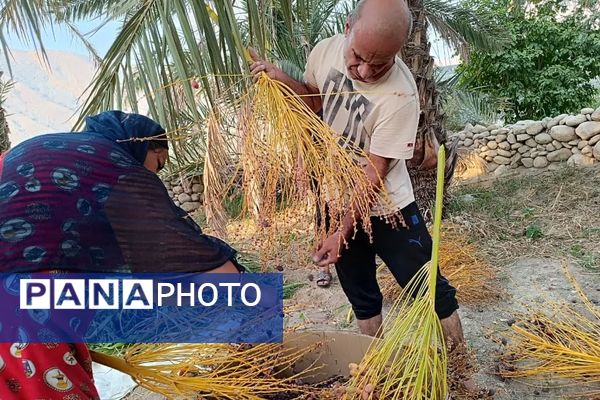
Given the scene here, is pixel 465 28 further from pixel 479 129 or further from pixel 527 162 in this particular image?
pixel 527 162

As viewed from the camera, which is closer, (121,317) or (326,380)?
(121,317)

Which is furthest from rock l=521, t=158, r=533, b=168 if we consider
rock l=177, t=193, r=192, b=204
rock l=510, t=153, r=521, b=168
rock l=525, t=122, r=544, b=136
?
rock l=177, t=193, r=192, b=204

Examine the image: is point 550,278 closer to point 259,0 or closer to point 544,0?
point 259,0

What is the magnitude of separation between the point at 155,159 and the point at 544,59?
8439mm

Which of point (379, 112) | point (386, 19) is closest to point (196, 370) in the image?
point (379, 112)

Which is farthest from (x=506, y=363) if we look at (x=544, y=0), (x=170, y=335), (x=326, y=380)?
(x=544, y=0)

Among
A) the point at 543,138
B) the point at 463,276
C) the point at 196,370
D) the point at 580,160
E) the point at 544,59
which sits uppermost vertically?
the point at 196,370

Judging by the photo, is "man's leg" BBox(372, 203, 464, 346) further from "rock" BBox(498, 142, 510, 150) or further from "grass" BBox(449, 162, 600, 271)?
"rock" BBox(498, 142, 510, 150)

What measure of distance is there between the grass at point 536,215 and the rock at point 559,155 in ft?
1.82

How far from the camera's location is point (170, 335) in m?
1.38

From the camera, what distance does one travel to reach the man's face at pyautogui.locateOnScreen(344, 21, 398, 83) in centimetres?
142

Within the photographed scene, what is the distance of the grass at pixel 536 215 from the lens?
409 centimetres

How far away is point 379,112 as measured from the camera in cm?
160

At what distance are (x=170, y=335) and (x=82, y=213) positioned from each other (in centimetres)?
42
